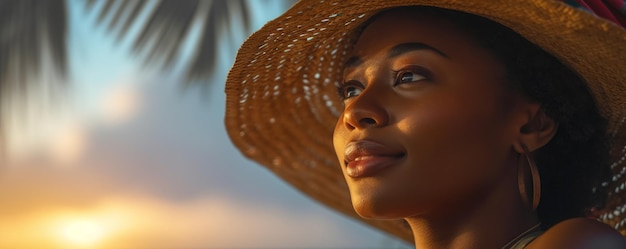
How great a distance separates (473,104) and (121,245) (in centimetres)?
138

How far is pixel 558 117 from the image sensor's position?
5.36 feet

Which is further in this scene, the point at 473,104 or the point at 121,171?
the point at 121,171

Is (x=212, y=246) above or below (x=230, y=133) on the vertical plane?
below

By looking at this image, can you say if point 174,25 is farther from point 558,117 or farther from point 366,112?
point 558,117

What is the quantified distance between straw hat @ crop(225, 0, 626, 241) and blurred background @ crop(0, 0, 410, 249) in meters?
0.50

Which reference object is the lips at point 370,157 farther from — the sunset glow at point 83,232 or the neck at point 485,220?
the sunset glow at point 83,232

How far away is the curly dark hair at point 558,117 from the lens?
162 cm

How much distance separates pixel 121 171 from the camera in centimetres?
265

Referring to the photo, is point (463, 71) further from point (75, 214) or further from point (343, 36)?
point (75, 214)

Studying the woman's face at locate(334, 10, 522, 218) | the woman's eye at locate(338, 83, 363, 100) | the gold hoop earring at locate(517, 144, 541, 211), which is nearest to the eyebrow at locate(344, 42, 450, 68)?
the woman's face at locate(334, 10, 522, 218)

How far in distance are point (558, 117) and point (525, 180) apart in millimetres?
121

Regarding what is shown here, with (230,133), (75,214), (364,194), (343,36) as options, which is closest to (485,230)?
(364,194)

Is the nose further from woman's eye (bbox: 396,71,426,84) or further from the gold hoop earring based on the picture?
the gold hoop earring

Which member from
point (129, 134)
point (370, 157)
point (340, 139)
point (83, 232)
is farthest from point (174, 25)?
point (370, 157)
